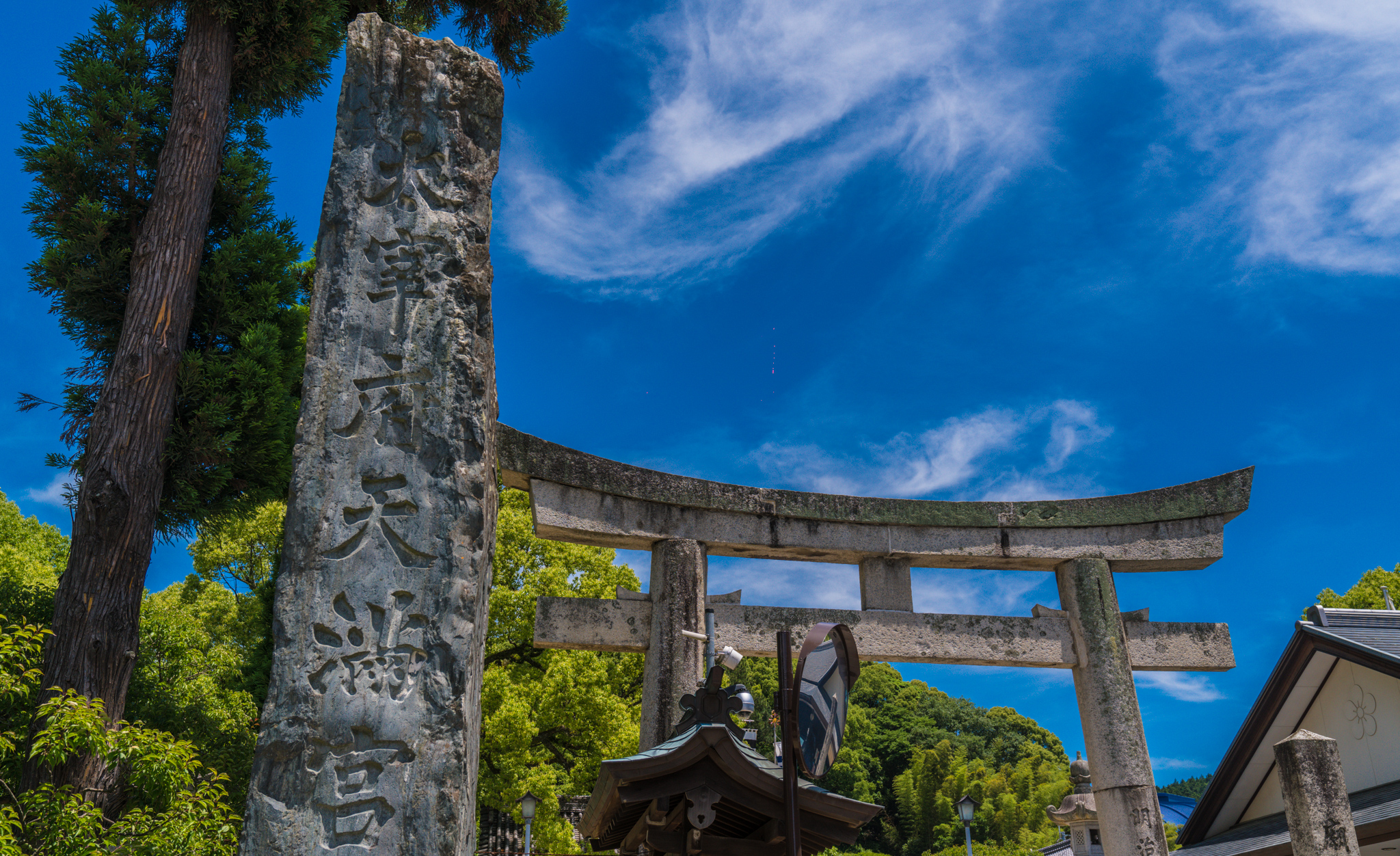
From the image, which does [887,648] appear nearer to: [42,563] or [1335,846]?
[1335,846]

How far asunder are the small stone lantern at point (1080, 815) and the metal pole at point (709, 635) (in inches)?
411

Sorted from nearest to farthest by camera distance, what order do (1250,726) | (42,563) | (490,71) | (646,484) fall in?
(490,71)
(646,484)
(1250,726)
(42,563)

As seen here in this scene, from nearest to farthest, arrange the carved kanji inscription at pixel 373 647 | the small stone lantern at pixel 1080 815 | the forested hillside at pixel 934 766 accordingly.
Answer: the carved kanji inscription at pixel 373 647, the small stone lantern at pixel 1080 815, the forested hillside at pixel 934 766

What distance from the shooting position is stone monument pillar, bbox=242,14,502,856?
3.33 meters

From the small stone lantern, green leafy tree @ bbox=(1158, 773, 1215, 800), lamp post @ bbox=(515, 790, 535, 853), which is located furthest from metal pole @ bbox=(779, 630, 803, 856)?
green leafy tree @ bbox=(1158, 773, 1215, 800)

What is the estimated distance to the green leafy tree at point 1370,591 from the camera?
839 inches

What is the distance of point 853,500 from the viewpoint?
941 centimetres

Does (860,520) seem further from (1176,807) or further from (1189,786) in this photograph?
(1189,786)

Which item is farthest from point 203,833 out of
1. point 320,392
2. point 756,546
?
point 756,546

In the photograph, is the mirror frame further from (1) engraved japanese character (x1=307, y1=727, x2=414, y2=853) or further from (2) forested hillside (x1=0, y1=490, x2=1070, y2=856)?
(2) forested hillside (x1=0, y1=490, x2=1070, y2=856)

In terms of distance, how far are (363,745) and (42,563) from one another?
1919 centimetres

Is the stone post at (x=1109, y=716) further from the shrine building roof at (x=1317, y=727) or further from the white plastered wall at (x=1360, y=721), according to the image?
the white plastered wall at (x=1360, y=721)

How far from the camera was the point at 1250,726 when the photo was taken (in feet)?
35.0

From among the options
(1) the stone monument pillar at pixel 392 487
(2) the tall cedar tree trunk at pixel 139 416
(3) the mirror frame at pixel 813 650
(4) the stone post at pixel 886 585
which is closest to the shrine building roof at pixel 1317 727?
(4) the stone post at pixel 886 585
